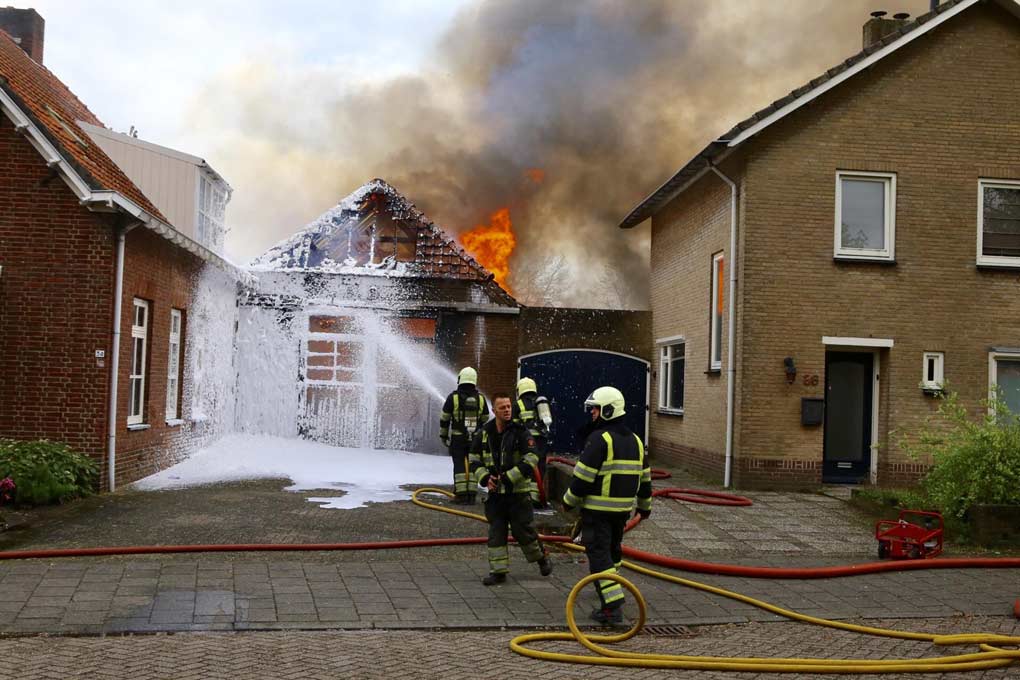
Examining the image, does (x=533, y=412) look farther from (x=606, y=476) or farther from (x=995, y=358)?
(x=995, y=358)

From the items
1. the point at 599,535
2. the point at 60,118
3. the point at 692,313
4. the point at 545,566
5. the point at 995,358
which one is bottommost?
the point at 545,566

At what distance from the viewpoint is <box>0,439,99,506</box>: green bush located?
1188cm

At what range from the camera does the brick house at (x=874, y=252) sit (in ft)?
49.5

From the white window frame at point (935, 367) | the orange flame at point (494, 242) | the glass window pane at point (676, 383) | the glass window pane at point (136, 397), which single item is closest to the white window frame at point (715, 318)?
the glass window pane at point (676, 383)

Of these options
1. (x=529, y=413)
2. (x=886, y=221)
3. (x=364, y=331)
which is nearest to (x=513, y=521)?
(x=529, y=413)

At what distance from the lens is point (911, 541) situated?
9836 millimetres

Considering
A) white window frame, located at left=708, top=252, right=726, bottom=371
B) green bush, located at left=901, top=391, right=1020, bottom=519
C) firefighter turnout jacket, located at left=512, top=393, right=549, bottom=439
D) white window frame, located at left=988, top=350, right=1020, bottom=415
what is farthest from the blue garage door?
green bush, located at left=901, top=391, right=1020, bottom=519

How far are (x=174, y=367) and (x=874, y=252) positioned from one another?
11.0 meters

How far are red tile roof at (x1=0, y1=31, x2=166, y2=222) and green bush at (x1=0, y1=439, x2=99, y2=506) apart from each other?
3260 millimetres

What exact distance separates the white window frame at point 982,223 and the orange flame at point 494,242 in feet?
34.2

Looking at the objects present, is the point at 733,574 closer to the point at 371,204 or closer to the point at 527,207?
the point at 371,204

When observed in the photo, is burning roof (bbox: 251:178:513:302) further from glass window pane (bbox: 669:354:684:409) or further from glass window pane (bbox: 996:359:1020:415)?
glass window pane (bbox: 996:359:1020:415)

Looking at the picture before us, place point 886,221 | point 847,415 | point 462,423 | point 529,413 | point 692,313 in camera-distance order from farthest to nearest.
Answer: point 692,313
point 847,415
point 886,221
point 462,423
point 529,413

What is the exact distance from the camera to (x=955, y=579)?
360 inches
